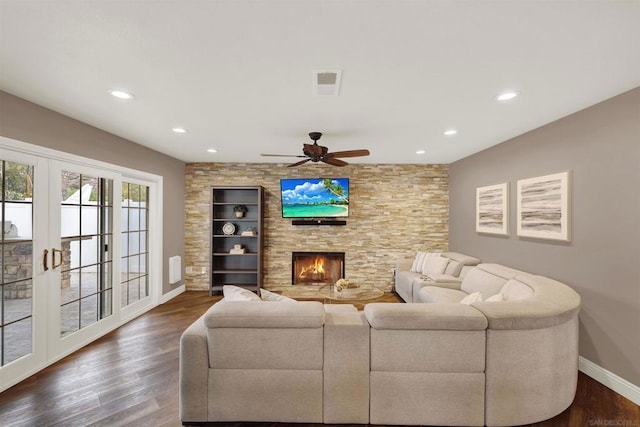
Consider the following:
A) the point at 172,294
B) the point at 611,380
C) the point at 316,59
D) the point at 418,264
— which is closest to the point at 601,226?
the point at 611,380

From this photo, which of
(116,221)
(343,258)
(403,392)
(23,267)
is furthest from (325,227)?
(23,267)

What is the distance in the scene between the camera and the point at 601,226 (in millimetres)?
2438

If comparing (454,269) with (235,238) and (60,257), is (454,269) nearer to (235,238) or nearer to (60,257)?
(235,238)

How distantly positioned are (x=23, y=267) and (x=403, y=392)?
3310 mm

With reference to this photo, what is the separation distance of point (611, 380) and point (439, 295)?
1.50 meters

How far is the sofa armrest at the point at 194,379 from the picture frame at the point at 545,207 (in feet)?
11.2

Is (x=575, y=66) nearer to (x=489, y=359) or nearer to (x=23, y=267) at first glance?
(x=489, y=359)

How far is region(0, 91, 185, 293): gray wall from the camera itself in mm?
2375

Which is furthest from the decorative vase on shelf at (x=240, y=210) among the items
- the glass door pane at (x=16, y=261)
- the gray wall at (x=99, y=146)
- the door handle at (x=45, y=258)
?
the glass door pane at (x=16, y=261)

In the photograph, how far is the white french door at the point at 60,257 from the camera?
237 centimetres

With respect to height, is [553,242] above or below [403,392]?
above

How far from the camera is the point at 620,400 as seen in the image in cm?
219

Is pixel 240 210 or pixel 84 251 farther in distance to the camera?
pixel 240 210

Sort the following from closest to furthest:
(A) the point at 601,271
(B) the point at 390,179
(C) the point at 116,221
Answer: (A) the point at 601,271 < (C) the point at 116,221 < (B) the point at 390,179
